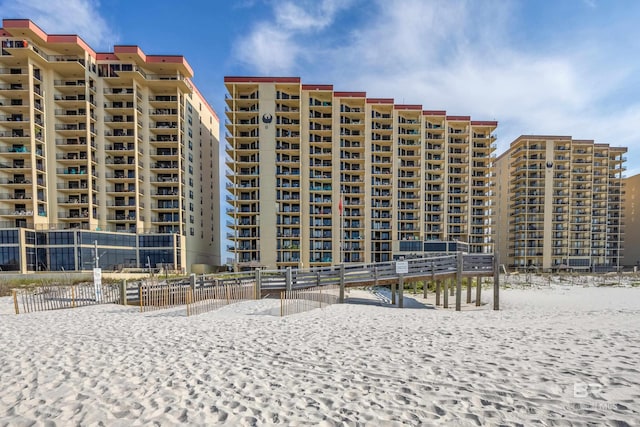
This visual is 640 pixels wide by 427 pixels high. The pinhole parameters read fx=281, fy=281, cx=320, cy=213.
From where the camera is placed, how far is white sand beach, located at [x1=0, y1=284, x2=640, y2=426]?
14.0 ft

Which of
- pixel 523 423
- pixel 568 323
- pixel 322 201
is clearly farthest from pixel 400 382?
pixel 322 201

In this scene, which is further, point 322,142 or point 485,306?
point 322,142

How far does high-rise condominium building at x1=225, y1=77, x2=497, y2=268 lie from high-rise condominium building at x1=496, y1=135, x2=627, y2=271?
44.4ft

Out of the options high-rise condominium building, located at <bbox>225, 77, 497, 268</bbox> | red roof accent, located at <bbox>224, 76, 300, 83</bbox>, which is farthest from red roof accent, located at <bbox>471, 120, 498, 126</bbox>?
red roof accent, located at <bbox>224, 76, 300, 83</bbox>

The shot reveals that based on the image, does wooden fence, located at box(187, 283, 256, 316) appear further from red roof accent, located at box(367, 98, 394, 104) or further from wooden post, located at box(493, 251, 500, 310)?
red roof accent, located at box(367, 98, 394, 104)

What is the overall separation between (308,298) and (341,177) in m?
37.2

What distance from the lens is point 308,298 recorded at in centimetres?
1563

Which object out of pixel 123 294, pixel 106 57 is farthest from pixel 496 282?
pixel 106 57

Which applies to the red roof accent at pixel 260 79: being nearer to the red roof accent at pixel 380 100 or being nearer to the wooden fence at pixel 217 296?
the red roof accent at pixel 380 100

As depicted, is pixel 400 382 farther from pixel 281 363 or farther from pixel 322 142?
pixel 322 142

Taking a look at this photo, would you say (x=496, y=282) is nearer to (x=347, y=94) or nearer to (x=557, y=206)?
(x=347, y=94)

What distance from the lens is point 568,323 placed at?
9.84 meters

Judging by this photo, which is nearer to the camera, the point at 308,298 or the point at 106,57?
the point at 308,298

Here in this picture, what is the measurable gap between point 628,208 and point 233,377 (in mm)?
113912
